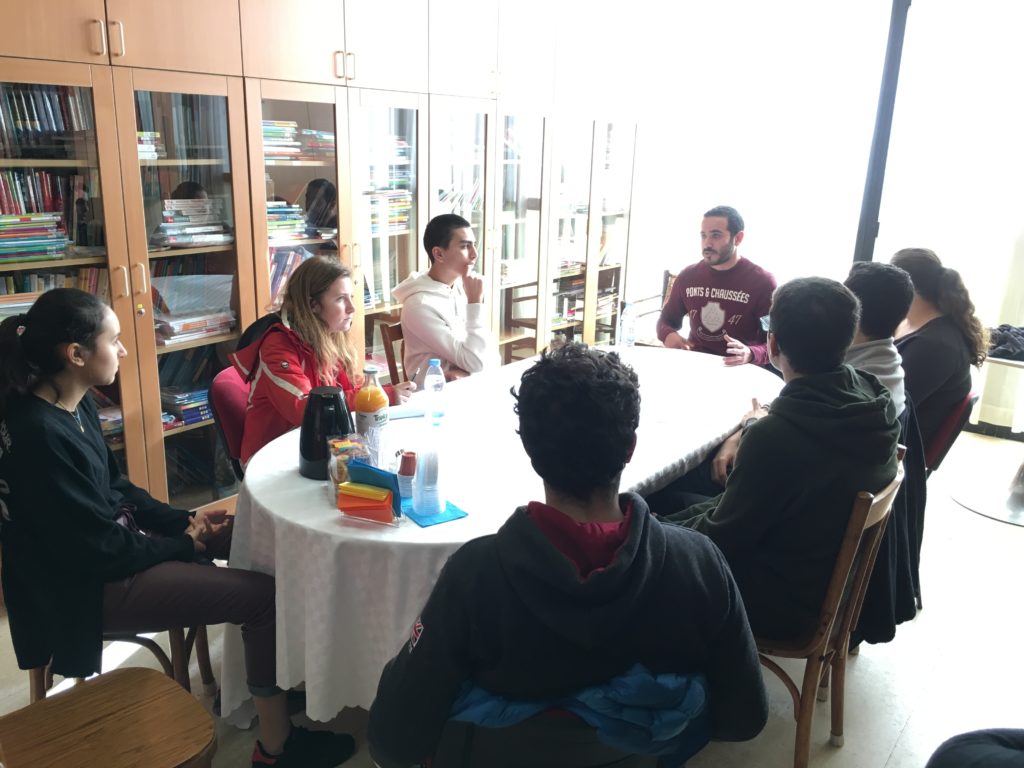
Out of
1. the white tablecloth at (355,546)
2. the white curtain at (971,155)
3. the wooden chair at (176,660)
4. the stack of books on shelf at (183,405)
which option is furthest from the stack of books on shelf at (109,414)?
the white curtain at (971,155)

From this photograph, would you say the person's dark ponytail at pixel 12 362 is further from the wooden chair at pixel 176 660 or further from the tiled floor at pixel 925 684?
the tiled floor at pixel 925 684

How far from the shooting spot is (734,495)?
5.84 feet

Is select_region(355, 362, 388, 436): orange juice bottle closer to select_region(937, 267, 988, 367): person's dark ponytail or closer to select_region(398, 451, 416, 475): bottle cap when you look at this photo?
select_region(398, 451, 416, 475): bottle cap

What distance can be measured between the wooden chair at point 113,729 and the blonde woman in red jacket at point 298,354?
0.90 metres

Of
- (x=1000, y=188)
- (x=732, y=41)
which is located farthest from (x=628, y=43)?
(x=1000, y=188)

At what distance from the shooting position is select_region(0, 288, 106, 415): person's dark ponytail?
5.57 ft

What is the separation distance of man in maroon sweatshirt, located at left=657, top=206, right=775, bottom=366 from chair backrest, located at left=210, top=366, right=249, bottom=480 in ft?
6.47

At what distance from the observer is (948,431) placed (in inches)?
107

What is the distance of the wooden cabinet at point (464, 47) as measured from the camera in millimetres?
3561

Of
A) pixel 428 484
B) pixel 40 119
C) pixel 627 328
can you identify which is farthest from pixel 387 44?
pixel 428 484

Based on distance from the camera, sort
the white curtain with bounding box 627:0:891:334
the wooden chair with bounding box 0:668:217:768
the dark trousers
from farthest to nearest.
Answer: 1. the white curtain with bounding box 627:0:891:334
2. the dark trousers
3. the wooden chair with bounding box 0:668:217:768

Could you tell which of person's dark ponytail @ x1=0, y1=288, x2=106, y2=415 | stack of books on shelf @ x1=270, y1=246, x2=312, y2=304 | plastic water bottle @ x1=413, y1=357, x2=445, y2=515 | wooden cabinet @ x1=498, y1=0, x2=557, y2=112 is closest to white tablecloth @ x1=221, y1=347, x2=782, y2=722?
plastic water bottle @ x1=413, y1=357, x2=445, y2=515

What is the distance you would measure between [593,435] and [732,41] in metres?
4.34

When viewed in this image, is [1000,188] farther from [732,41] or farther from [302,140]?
[302,140]
